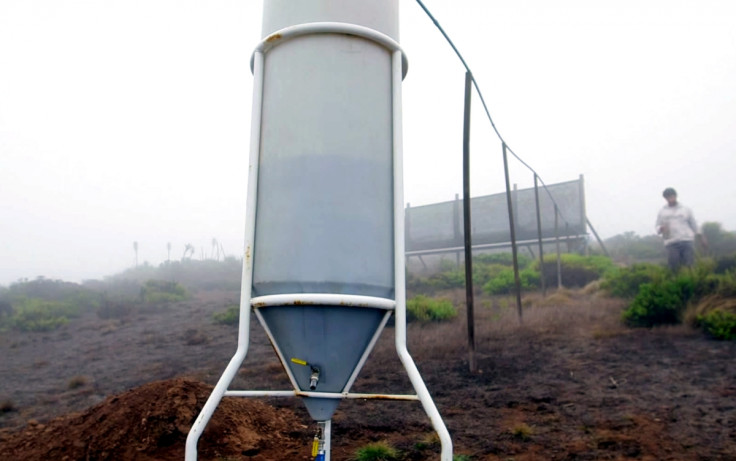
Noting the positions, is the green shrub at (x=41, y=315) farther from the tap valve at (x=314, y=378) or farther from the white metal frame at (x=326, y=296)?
the tap valve at (x=314, y=378)

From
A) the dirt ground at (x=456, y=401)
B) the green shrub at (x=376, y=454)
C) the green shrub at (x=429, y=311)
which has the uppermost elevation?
the green shrub at (x=429, y=311)

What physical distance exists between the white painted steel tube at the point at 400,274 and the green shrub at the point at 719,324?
18.2 feet

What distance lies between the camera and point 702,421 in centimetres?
446

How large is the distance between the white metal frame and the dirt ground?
1.94 m

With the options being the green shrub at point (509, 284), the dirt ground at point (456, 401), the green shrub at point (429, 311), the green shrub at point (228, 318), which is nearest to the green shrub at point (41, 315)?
the green shrub at point (228, 318)

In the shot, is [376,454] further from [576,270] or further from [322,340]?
[576,270]

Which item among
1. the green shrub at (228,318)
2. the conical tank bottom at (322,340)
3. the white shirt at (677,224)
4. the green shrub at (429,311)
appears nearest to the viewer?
the conical tank bottom at (322,340)

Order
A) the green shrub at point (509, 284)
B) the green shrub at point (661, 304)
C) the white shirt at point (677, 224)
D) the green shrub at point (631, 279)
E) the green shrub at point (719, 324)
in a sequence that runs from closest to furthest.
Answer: the green shrub at point (719, 324)
the green shrub at point (661, 304)
the white shirt at point (677, 224)
the green shrub at point (631, 279)
the green shrub at point (509, 284)

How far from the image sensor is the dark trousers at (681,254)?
30.0 feet

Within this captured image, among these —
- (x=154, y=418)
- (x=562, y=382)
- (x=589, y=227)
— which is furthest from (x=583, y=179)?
(x=154, y=418)

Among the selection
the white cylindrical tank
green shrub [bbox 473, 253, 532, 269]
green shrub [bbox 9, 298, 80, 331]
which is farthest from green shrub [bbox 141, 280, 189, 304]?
the white cylindrical tank

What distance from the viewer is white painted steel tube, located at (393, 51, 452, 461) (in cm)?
234

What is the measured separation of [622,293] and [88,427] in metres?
8.72

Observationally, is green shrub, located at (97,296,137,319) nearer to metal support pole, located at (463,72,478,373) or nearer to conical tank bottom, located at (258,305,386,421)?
metal support pole, located at (463,72,478,373)
